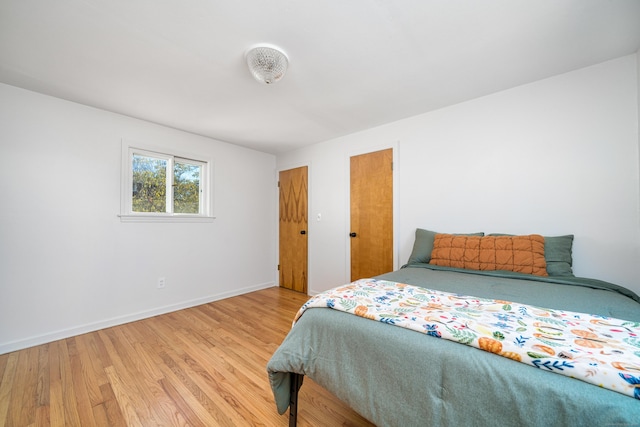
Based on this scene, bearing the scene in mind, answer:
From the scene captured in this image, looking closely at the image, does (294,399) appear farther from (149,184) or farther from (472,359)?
(149,184)

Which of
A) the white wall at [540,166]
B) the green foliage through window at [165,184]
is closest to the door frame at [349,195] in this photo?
the white wall at [540,166]

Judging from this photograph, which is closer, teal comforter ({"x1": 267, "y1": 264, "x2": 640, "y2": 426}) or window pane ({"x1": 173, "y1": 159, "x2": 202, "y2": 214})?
teal comforter ({"x1": 267, "y1": 264, "x2": 640, "y2": 426})

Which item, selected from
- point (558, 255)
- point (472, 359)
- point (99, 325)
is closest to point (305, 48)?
point (472, 359)

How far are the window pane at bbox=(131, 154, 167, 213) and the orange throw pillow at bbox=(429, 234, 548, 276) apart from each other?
10.4ft

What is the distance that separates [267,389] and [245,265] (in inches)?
94.9

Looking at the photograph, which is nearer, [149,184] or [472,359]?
[472,359]

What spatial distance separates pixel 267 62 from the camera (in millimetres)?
1706

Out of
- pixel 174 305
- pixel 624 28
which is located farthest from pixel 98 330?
pixel 624 28

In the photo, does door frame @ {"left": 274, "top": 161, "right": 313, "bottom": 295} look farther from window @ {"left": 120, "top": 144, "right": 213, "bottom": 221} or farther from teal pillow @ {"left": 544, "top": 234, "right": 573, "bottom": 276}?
teal pillow @ {"left": 544, "top": 234, "right": 573, "bottom": 276}

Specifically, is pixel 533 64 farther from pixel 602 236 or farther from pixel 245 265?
pixel 245 265

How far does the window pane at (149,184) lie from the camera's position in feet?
9.34

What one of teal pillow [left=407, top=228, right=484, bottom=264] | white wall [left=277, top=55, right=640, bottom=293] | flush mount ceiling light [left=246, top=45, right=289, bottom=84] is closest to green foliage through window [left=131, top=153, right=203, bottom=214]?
flush mount ceiling light [left=246, top=45, right=289, bottom=84]

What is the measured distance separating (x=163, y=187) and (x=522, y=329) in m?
3.56

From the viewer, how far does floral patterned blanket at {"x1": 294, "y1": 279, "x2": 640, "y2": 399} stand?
0.64m
